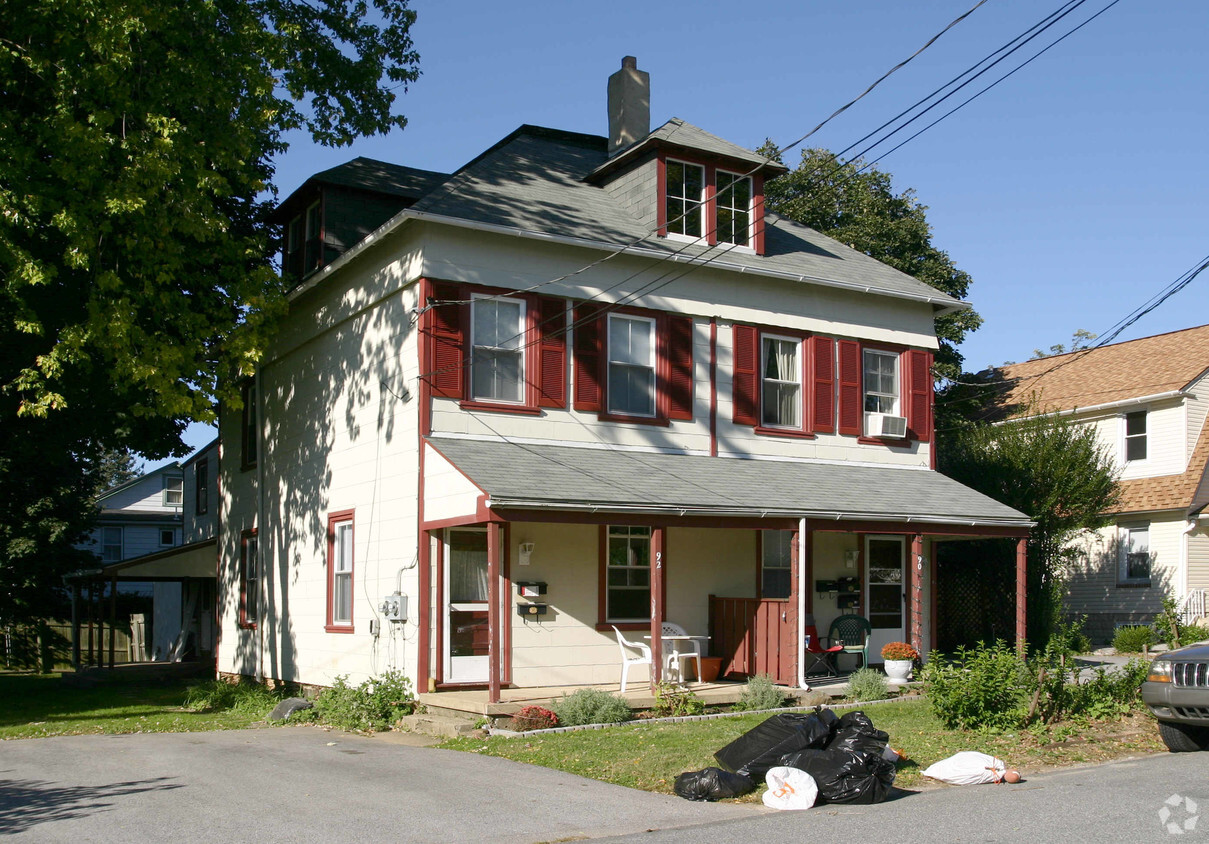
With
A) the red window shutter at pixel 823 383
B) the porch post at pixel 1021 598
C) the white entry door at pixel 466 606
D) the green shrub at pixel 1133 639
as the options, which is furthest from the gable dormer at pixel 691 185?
the green shrub at pixel 1133 639

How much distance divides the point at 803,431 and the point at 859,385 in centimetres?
147

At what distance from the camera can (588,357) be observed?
16.6 meters

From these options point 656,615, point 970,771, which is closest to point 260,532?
point 656,615

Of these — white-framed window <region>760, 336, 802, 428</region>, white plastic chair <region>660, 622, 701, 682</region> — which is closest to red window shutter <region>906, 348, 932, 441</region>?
white-framed window <region>760, 336, 802, 428</region>

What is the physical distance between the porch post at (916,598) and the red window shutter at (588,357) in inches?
206

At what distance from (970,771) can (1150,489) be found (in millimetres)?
19594

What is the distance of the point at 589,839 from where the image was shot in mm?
7871

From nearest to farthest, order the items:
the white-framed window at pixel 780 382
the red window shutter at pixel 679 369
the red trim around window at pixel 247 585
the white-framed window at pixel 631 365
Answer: the white-framed window at pixel 631 365, the red window shutter at pixel 679 369, the white-framed window at pixel 780 382, the red trim around window at pixel 247 585

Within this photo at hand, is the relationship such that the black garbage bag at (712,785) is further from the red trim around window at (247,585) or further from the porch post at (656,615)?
the red trim around window at (247,585)

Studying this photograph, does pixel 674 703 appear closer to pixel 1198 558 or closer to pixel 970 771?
pixel 970 771

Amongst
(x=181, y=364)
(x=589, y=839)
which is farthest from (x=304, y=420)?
(x=589, y=839)

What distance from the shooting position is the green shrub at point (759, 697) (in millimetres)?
14312

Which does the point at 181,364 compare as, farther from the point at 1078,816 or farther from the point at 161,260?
the point at 1078,816

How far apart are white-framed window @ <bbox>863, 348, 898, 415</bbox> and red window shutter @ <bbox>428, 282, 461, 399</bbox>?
754 centimetres
